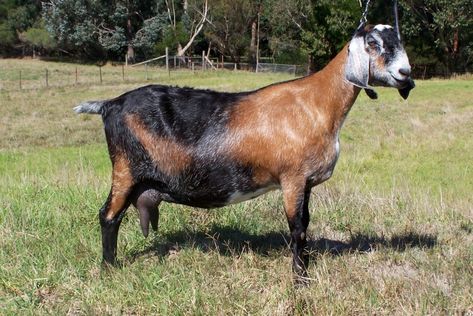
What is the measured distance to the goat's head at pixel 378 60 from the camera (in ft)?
13.8

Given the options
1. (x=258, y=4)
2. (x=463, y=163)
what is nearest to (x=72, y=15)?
(x=258, y=4)

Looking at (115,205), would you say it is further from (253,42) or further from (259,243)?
(253,42)

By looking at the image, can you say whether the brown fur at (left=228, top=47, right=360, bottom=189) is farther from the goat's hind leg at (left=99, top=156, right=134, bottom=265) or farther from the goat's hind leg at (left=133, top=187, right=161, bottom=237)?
the goat's hind leg at (left=99, top=156, right=134, bottom=265)

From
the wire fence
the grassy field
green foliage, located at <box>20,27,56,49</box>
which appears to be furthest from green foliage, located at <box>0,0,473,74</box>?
the grassy field

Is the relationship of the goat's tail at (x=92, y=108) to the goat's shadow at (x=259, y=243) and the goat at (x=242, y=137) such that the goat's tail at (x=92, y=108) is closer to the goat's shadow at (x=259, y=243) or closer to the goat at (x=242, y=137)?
the goat at (x=242, y=137)

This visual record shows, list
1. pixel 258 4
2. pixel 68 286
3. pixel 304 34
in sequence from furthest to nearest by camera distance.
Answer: pixel 258 4 → pixel 304 34 → pixel 68 286

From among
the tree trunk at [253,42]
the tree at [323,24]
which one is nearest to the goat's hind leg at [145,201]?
the tree at [323,24]

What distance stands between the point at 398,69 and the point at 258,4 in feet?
165

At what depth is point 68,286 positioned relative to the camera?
4.47m

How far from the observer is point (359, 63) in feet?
14.0

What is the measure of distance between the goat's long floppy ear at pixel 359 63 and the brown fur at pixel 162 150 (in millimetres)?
1399

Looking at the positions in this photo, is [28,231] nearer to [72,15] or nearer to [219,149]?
[219,149]

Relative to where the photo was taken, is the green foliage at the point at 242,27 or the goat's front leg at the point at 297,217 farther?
the green foliage at the point at 242,27

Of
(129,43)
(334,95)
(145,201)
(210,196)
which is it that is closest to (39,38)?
(129,43)
